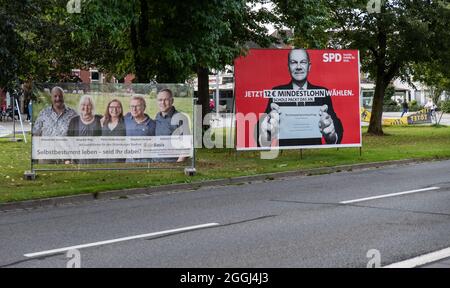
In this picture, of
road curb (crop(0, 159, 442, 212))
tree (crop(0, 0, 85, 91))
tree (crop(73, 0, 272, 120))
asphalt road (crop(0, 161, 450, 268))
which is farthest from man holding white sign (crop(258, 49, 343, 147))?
tree (crop(0, 0, 85, 91))

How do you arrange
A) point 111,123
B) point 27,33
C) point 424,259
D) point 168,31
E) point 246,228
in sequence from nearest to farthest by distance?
point 424,259, point 246,228, point 27,33, point 111,123, point 168,31

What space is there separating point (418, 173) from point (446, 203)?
5179mm

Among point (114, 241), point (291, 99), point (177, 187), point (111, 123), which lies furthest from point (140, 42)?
point (114, 241)

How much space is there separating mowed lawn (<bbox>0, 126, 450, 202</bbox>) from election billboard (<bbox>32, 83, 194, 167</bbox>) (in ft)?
1.93

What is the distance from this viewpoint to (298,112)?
18828 mm

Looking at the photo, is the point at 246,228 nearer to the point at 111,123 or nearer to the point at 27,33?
the point at 27,33

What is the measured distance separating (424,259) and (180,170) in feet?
33.8

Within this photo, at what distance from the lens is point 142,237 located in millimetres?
8297

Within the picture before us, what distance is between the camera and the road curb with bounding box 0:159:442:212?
38.0ft

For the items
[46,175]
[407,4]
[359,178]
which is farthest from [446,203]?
[407,4]

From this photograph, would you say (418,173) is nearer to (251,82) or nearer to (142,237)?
(251,82)

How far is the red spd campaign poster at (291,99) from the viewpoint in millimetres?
18656

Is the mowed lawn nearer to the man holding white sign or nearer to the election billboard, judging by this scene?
the election billboard

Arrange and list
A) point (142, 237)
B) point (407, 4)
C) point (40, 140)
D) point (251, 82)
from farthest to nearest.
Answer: point (407, 4), point (251, 82), point (40, 140), point (142, 237)
